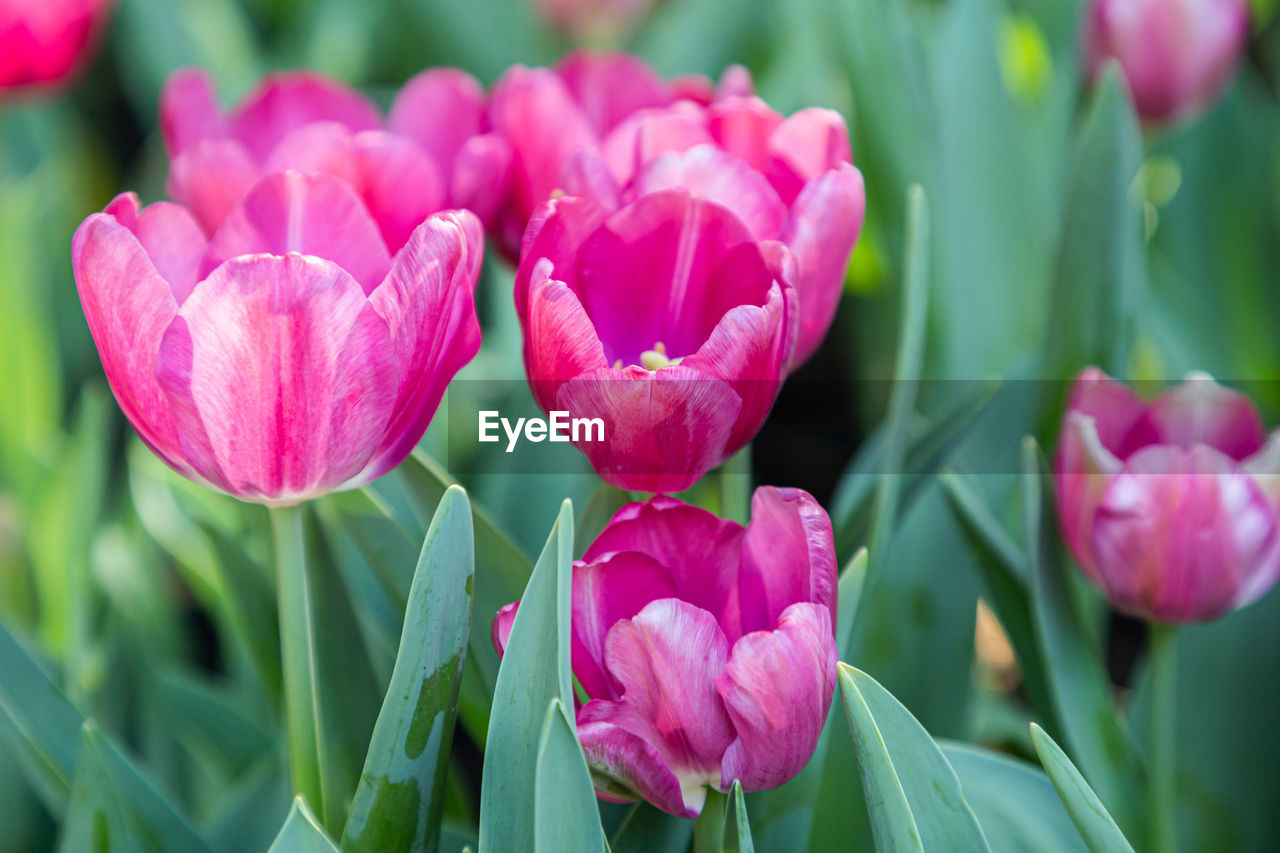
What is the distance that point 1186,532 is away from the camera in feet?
1.73

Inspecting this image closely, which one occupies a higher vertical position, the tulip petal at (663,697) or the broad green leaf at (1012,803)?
the tulip petal at (663,697)

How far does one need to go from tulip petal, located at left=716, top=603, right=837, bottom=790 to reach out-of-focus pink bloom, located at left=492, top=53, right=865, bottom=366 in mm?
132

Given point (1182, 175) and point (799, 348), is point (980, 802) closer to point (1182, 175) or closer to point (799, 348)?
point (799, 348)

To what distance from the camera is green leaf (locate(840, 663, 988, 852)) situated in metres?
0.38

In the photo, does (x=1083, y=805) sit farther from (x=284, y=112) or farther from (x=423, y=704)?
(x=284, y=112)

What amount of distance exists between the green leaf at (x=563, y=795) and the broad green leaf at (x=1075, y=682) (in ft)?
0.96

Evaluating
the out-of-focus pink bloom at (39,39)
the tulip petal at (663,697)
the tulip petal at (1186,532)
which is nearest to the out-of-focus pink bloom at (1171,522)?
the tulip petal at (1186,532)

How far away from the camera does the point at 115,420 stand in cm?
115

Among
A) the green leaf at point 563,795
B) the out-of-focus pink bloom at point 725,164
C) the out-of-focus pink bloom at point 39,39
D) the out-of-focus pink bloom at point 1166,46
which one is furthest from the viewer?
the out-of-focus pink bloom at point 39,39

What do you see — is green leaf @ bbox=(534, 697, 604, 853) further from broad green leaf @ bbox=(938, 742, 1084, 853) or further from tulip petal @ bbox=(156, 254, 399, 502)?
broad green leaf @ bbox=(938, 742, 1084, 853)

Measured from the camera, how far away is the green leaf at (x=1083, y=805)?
40 centimetres

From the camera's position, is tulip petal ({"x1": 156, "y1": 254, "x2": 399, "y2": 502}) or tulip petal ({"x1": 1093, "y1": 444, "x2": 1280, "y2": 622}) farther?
tulip petal ({"x1": 1093, "y1": 444, "x2": 1280, "y2": 622})

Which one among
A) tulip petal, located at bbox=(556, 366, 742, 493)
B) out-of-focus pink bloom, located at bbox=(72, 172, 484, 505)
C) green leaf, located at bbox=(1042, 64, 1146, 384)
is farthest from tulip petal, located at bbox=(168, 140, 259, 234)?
green leaf, located at bbox=(1042, 64, 1146, 384)

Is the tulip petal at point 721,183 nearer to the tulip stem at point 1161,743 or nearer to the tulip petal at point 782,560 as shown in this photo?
the tulip petal at point 782,560
